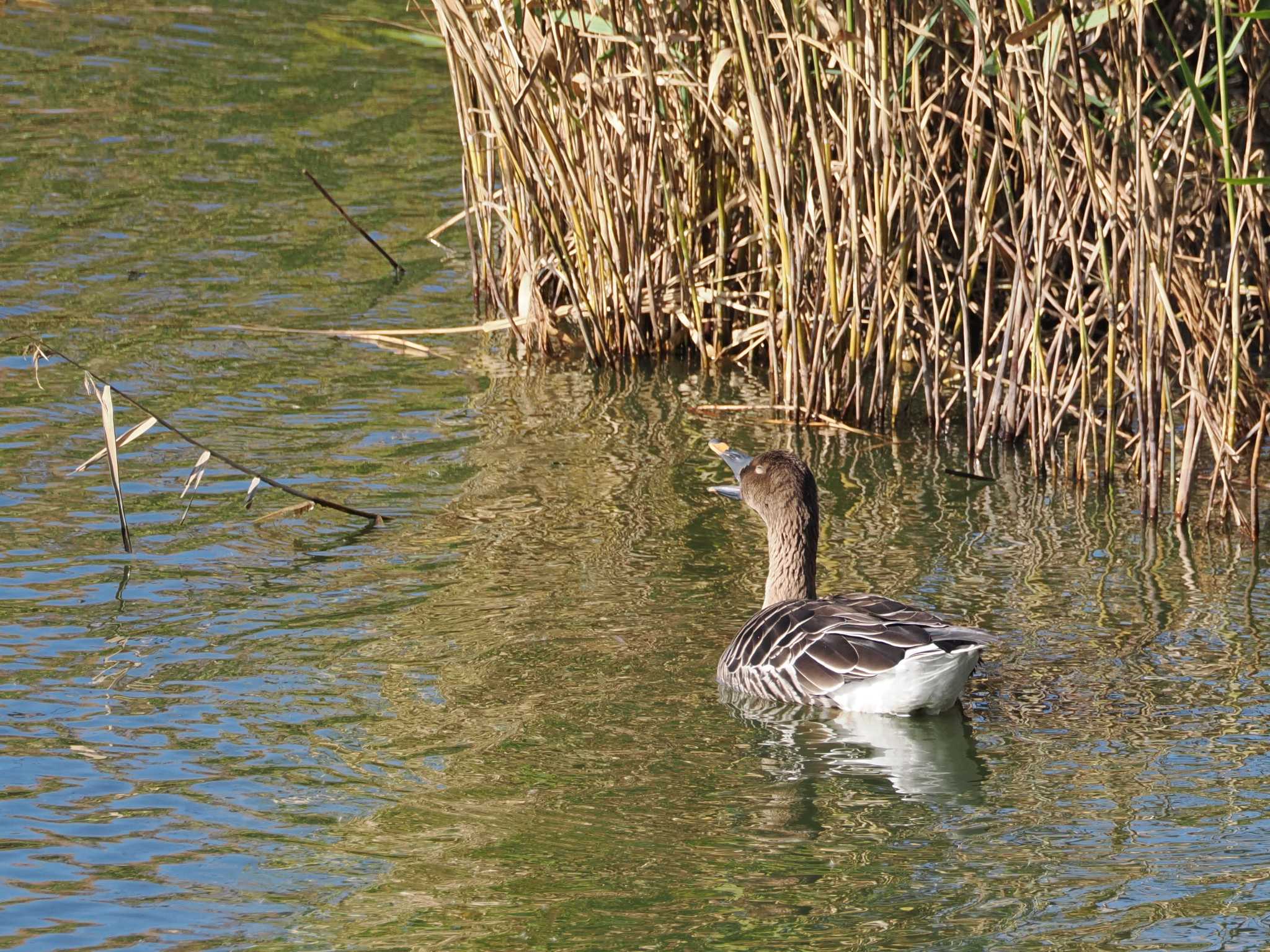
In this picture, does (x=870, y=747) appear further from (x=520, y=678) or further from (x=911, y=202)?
(x=911, y=202)

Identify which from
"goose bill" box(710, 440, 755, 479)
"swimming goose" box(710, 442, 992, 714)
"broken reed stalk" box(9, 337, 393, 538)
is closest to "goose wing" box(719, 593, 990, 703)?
"swimming goose" box(710, 442, 992, 714)

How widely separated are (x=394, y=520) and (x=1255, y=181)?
385 centimetres

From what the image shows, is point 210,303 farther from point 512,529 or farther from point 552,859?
point 552,859

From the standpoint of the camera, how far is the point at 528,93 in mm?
9344

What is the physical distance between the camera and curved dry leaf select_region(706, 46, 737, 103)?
8484mm

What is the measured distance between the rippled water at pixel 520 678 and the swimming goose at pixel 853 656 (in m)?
0.12

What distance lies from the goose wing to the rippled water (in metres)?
0.15

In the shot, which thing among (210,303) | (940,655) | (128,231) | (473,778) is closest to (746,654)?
(940,655)

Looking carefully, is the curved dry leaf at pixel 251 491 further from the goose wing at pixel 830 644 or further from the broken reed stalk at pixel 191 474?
the goose wing at pixel 830 644

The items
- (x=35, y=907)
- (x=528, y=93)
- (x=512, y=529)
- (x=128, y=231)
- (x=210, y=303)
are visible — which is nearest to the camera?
(x=35, y=907)

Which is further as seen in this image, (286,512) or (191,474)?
(286,512)

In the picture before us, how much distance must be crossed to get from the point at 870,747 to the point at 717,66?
387cm

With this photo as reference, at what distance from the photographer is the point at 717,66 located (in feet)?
27.9

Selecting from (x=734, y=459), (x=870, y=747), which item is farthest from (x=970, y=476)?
(x=870, y=747)
